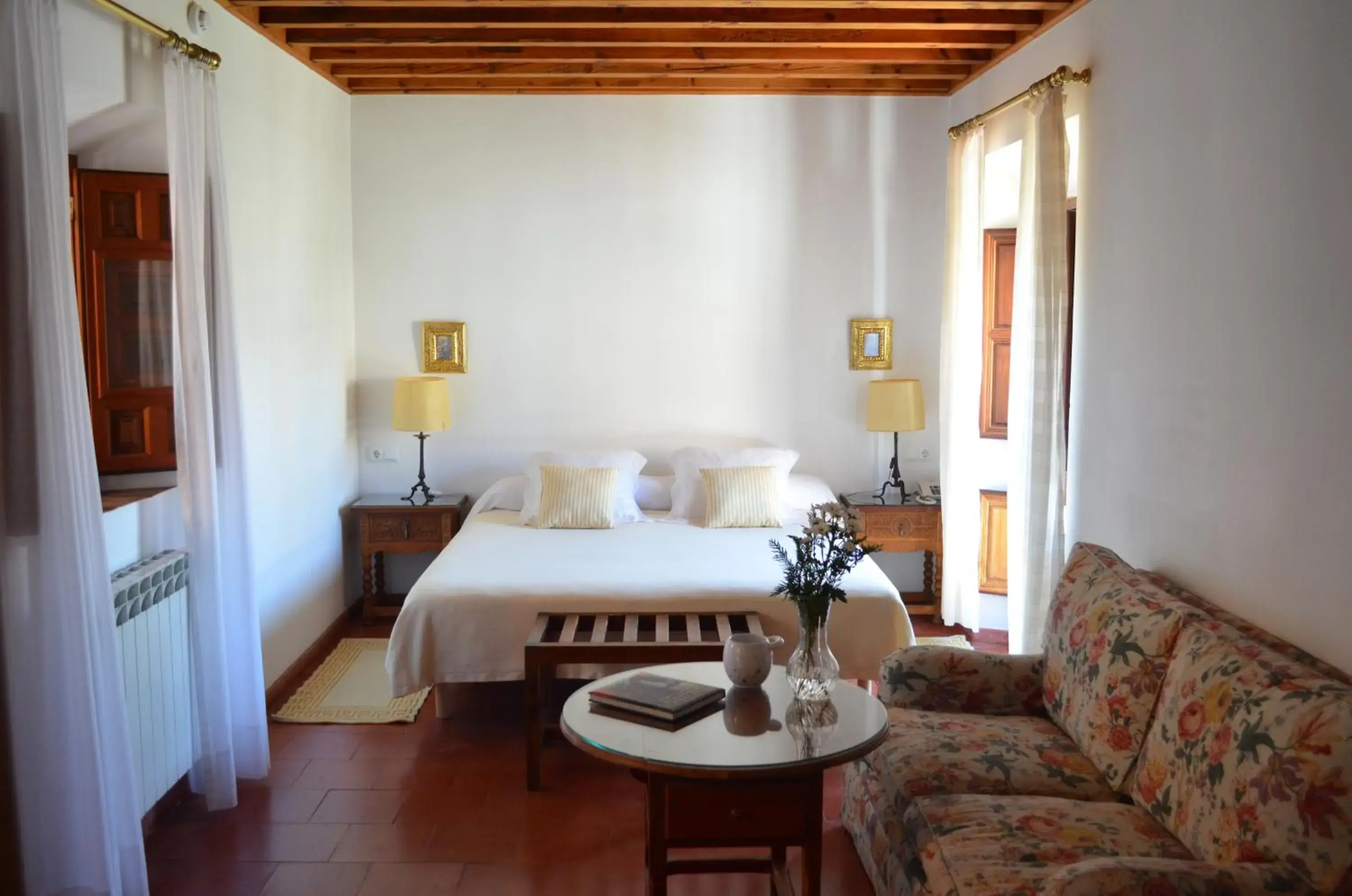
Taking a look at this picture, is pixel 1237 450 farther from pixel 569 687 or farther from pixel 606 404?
pixel 606 404

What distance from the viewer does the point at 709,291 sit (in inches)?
227

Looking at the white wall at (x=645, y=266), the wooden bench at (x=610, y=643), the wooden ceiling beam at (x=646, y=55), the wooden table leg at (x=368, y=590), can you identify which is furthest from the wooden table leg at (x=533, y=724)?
the wooden ceiling beam at (x=646, y=55)

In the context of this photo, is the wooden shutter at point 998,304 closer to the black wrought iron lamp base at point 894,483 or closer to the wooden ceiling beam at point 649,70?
the black wrought iron lamp base at point 894,483

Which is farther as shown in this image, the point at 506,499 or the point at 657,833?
the point at 506,499

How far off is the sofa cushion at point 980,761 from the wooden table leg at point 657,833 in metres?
0.60

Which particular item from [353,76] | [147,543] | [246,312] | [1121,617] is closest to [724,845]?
[1121,617]

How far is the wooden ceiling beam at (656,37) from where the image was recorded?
4.56 meters

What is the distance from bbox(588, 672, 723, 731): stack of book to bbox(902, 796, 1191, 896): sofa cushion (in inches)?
21.9

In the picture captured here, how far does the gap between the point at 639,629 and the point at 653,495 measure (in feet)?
5.38

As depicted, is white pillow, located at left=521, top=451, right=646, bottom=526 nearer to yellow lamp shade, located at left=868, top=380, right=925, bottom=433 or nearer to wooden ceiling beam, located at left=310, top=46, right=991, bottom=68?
yellow lamp shade, located at left=868, top=380, right=925, bottom=433

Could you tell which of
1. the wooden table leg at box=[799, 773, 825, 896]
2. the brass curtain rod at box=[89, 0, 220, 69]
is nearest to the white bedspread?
the wooden table leg at box=[799, 773, 825, 896]

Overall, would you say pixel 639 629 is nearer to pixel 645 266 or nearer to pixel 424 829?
pixel 424 829

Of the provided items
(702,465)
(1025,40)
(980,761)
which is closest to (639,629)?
(980,761)

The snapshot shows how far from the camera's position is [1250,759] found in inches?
84.2
